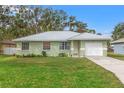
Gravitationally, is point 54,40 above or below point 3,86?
above

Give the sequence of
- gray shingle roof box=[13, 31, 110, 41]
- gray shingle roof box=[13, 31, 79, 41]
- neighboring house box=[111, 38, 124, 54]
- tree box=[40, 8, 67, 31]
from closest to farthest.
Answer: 1. gray shingle roof box=[13, 31, 110, 41]
2. gray shingle roof box=[13, 31, 79, 41]
3. neighboring house box=[111, 38, 124, 54]
4. tree box=[40, 8, 67, 31]

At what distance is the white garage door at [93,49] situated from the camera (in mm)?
33500

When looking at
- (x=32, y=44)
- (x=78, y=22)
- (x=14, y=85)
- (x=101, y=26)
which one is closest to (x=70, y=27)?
(x=78, y=22)

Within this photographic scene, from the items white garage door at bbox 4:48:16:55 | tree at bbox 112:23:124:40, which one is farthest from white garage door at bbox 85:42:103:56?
tree at bbox 112:23:124:40

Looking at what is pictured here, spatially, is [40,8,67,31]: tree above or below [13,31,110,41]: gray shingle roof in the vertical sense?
above

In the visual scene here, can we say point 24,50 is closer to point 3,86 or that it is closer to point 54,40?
point 54,40

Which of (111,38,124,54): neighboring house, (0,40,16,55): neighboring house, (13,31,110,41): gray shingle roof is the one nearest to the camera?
(13,31,110,41): gray shingle roof

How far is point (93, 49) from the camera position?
3366 centimetres

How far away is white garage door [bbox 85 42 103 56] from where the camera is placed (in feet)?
110

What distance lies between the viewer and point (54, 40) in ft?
112

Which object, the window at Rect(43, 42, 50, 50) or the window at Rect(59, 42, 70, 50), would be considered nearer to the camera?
the window at Rect(59, 42, 70, 50)

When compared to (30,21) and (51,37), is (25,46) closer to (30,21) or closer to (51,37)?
(51,37)

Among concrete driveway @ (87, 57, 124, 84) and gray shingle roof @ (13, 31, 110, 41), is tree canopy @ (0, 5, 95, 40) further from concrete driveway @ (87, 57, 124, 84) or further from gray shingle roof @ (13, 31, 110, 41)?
concrete driveway @ (87, 57, 124, 84)

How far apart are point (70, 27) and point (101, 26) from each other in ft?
23.6
